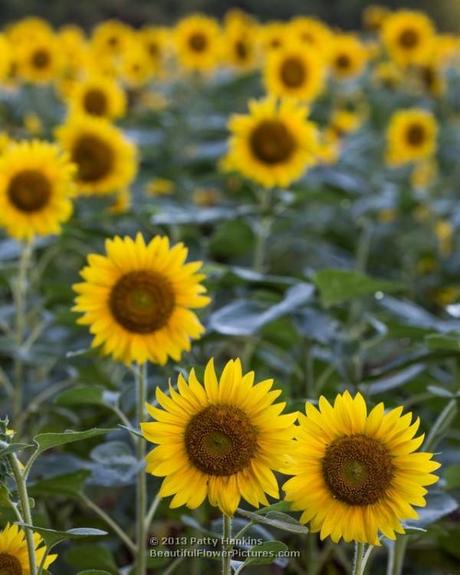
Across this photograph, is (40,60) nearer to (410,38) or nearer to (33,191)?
(410,38)

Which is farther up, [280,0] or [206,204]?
[280,0]

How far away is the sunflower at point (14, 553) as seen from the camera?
1253 millimetres

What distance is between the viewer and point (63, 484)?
1679mm

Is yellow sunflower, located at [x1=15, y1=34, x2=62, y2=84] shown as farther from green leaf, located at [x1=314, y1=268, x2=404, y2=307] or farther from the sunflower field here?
green leaf, located at [x1=314, y1=268, x2=404, y2=307]

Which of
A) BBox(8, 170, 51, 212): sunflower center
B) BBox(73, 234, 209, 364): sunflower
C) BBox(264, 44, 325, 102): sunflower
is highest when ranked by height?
BBox(264, 44, 325, 102): sunflower

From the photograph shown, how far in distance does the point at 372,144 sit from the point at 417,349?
1.98 m

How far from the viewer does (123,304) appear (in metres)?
1.60

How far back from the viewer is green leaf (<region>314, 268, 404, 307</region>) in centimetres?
185

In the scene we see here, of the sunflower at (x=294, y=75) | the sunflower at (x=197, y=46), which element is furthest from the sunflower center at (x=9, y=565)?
the sunflower at (x=197, y=46)

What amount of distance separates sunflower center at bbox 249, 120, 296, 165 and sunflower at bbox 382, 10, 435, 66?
1.69 meters

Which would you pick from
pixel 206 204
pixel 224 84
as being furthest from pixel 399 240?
pixel 224 84

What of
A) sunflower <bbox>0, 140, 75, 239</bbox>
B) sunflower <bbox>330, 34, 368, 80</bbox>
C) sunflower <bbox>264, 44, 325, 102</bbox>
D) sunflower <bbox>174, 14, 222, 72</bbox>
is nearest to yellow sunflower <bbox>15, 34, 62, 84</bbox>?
sunflower <bbox>174, 14, 222, 72</bbox>

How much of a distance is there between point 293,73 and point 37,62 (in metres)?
0.91

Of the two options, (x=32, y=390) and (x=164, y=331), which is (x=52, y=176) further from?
(x=164, y=331)
